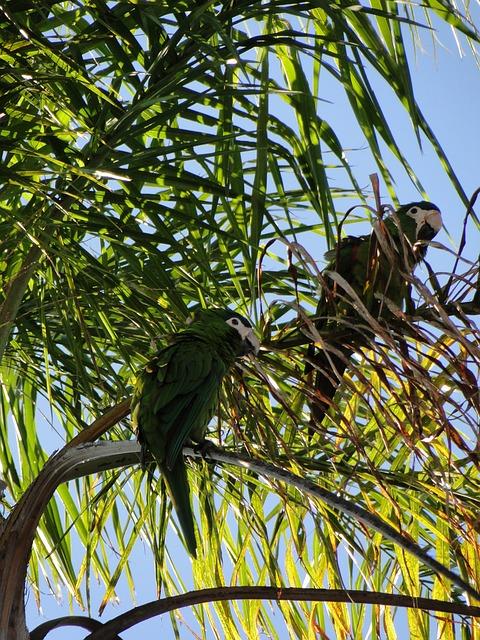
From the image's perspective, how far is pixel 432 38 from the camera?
4.57 ft

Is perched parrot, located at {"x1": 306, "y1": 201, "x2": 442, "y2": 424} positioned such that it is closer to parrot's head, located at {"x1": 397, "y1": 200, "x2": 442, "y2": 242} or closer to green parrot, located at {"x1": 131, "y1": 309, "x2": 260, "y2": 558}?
parrot's head, located at {"x1": 397, "y1": 200, "x2": 442, "y2": 242}

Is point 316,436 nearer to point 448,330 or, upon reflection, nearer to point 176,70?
point 448,330

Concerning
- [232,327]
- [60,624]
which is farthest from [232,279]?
[60,624]

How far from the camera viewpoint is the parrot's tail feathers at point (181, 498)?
106cm

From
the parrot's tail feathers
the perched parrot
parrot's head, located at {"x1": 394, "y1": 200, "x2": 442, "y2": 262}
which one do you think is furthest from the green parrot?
parrot's head, located at {"x1": 394, "y1": 200, "x2": 442, "y2": 262}

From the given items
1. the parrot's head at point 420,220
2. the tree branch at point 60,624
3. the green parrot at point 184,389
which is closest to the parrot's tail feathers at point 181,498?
the green parrot at point 184,389

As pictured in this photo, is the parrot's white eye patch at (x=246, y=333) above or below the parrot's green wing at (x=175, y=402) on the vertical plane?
above

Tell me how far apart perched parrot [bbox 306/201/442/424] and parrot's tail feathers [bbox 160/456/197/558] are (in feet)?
0.64

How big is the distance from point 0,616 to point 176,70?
0.75 m

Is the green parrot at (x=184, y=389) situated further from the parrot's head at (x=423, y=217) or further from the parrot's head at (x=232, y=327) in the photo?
the parrot's head at (x=423, y=217)

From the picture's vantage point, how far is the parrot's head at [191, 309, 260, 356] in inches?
46.8

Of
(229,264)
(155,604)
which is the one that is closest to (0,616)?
(155,604)

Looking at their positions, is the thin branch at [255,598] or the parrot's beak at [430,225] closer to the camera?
the thin branch at [255,598]

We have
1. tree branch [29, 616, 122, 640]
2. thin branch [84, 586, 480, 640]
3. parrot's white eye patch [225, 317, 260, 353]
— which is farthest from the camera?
parrot's white eye patch [225, 317, 260, 353]
